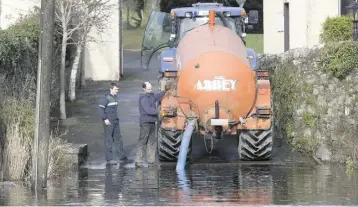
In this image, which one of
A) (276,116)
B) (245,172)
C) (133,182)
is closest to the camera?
(133,182)

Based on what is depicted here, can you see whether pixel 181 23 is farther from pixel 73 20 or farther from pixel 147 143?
pixel 73 20

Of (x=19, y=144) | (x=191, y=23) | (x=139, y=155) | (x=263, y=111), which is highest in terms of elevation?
(x=191, y=23)

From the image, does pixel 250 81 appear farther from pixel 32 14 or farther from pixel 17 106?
pixel 32 14

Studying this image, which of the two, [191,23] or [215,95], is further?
[191,23]

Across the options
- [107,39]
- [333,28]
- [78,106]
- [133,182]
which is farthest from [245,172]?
[107,39]

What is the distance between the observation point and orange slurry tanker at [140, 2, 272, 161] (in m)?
16.6

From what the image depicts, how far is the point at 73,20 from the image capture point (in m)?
25.8

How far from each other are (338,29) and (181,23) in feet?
20.0

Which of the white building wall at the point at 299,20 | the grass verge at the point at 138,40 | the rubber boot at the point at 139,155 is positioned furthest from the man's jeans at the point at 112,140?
the grass verge at the point at 138,40

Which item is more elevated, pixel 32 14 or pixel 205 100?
pixel 32 14

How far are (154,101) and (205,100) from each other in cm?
172

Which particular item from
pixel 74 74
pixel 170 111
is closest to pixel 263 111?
pixel 170 111

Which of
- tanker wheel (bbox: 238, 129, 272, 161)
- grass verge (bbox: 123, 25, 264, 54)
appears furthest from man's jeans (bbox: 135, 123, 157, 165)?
grass verge (bbox: 123, 25, 264, 54)

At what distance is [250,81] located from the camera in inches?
663
